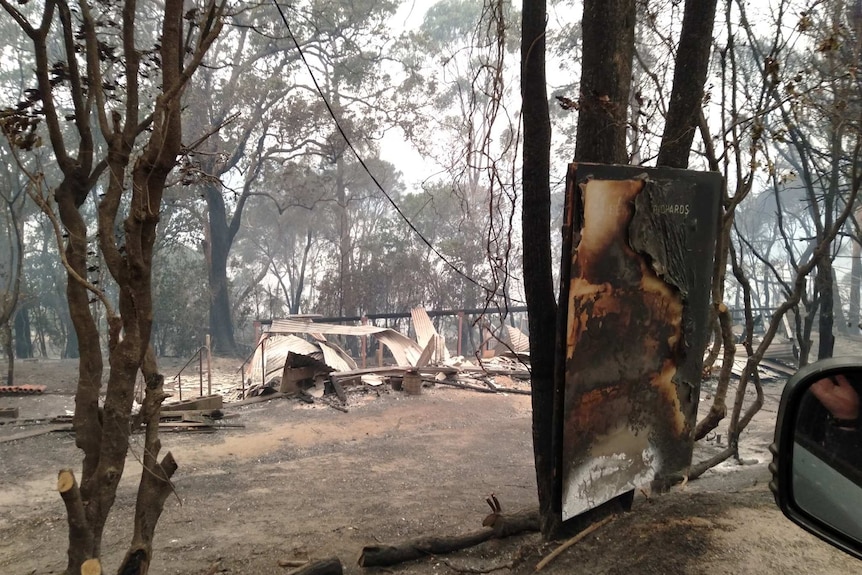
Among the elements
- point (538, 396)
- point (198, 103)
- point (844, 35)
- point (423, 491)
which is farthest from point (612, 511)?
point (198, 103)

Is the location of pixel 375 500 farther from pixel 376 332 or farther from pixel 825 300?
pixel 376 332

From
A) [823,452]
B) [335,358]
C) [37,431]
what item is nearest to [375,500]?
[823,452]

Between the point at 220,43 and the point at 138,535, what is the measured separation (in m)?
22.6

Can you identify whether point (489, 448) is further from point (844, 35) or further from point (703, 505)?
point (844, 35)

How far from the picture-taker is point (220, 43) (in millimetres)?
21547

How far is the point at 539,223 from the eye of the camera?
3.31 m

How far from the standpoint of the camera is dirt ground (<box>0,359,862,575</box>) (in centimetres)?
264

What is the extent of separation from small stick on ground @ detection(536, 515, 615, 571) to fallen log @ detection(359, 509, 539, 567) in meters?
0.75

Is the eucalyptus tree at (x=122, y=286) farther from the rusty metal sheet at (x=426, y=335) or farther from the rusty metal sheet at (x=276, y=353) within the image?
the rusty metal sheet at (x=426, y=335)

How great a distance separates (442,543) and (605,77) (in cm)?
301

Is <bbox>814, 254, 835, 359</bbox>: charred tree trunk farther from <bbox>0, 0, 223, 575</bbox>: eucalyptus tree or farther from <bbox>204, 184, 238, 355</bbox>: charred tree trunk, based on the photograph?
<bbox>204, 184, 238, 355</bbox>: charred tree trunk

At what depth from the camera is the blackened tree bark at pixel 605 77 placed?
3221 mm

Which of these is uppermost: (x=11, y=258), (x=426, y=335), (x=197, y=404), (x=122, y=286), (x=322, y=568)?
(x=11, y=258)

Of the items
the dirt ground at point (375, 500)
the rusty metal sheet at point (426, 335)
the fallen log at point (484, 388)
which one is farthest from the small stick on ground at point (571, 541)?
the rusty metal sheet at point (426, 335)
